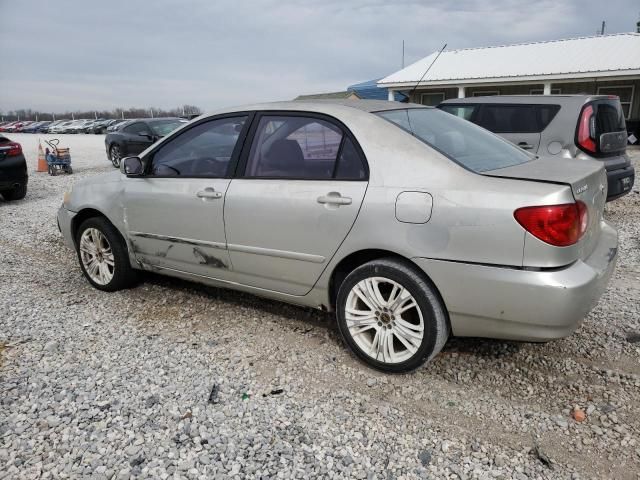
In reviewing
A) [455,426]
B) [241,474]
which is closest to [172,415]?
[241,474]

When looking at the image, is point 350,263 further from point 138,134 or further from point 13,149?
point 138,134

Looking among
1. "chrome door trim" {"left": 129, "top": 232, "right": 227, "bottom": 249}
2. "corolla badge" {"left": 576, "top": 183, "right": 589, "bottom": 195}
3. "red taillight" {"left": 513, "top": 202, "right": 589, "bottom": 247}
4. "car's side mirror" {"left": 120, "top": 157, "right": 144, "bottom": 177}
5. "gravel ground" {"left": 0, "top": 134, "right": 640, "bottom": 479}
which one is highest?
"car's side mirror" {"left": 120, "top": 157, "right": 144, "bottom": 177}

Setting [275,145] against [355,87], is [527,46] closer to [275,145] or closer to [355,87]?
[355,87]

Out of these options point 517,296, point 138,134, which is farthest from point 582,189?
point 138,134

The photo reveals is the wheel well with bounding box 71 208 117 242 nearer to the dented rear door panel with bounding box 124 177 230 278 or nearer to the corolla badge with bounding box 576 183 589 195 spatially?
the dented rear door panel with bounding box 124 177 230 278

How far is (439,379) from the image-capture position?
297cm

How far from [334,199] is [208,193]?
1.04 meters

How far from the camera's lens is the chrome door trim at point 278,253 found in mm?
3094

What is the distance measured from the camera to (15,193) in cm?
989

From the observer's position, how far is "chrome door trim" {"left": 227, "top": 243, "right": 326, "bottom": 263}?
3.09m

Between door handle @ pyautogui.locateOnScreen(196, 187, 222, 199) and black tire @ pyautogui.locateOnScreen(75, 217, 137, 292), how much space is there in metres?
1.12

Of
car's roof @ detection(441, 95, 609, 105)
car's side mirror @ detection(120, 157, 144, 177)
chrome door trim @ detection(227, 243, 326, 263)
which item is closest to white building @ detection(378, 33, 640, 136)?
car's roof @ detection(441, 95, 609, 105)

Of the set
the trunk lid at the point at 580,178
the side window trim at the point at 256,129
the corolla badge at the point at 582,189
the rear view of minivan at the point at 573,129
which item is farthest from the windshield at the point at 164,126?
the corolla badge at the point at 582,189

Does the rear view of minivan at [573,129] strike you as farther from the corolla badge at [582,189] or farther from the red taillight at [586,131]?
the corolla badge at [582,189]
